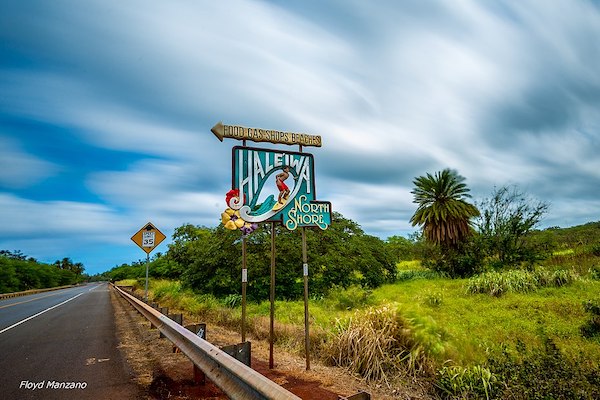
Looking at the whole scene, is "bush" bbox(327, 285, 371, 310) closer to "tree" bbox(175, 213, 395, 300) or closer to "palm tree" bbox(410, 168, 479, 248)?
"tree" bbox(175, 213, 395, 300)

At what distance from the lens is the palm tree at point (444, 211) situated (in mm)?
23469

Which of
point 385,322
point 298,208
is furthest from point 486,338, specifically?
point 298,208

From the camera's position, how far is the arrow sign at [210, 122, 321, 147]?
5828 mm

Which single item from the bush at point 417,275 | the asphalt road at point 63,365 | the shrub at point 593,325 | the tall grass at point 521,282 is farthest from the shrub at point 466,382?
the bush at point 417,275

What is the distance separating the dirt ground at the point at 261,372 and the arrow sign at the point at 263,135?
143 inches

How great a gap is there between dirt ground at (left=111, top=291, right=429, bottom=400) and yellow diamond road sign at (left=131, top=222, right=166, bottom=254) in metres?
7.09

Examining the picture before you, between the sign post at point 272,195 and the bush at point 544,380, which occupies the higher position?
the sign post at point 272,195

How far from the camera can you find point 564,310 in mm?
10594

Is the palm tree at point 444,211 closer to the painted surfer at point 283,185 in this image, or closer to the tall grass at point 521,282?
the tall grass at point 521,282

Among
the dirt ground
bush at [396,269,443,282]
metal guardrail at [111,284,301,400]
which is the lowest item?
the dirt ground

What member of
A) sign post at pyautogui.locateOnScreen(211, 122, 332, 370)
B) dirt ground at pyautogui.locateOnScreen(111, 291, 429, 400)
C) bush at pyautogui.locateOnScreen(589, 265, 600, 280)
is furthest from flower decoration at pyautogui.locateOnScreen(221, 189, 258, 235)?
bush at pyautogui.locateOnScreen(589, 265, 600, 280)

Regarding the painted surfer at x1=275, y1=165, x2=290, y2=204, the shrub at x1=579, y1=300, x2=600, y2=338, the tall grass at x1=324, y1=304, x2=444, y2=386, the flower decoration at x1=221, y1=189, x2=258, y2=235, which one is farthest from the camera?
the shrub at x1=579, y1=300, x2=600, y2=338

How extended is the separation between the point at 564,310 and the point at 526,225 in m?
12.3

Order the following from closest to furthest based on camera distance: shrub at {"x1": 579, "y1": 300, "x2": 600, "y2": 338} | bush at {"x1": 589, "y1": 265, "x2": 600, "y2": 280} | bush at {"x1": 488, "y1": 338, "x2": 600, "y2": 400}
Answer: bush at {"x1": 488, "y1": 338, "x2": 600, "y2": 400} → shrub at {"x1": 579, "y1": 300, "x2": 600, "y2": 338} → bush at {"x1": 589, "y1": 265, "x2": 600, "y2": 280}
